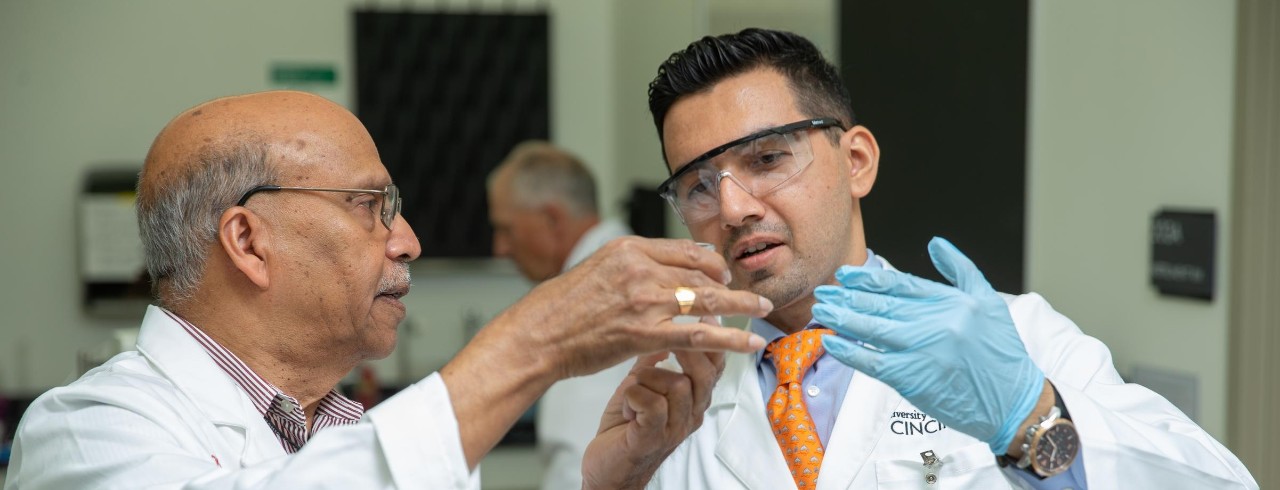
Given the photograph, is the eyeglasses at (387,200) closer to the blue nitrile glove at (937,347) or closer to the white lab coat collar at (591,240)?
the blue nitrile glove at (937,347)

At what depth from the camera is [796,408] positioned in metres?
1.58

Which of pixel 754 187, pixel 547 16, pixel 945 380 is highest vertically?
pixel 547 16

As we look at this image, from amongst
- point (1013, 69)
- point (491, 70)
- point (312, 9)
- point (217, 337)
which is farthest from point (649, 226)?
point (217, 337)

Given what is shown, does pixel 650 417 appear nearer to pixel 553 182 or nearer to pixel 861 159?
pixel 861 159

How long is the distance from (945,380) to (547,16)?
3.87 m

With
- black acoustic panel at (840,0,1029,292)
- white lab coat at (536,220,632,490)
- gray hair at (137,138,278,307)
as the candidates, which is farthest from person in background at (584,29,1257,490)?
white lab coat at (536,220,632,490)

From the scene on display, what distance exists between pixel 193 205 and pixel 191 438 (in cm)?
30

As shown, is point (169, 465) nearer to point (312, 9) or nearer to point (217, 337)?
point (217, 337)

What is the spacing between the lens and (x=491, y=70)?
4832mm

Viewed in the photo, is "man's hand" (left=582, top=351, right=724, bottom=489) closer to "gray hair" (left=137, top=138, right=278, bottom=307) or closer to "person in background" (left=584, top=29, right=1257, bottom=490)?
"person in background" (left=584, top=29, right=1257, bottom=490)

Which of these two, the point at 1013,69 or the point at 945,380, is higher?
the point at 1013,69

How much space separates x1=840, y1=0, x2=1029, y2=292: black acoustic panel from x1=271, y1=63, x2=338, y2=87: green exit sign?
2.41 m

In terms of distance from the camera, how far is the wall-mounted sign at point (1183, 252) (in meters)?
2.15

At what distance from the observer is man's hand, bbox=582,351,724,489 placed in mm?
1401
